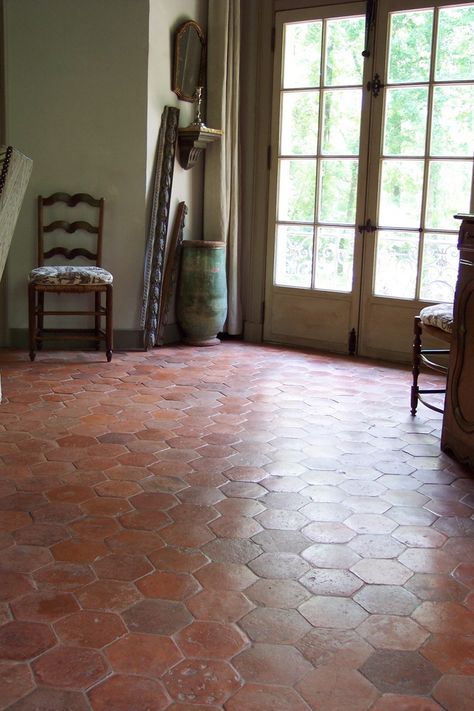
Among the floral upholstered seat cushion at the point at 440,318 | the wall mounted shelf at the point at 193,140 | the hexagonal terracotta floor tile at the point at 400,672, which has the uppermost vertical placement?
the wall mounted shelf at the point at 193,140

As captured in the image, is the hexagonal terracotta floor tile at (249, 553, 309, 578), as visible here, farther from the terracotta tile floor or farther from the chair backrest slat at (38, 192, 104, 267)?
the chair backrest slat at (38, 192, 104, 267)

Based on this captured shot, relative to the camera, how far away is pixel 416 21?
492 centimetres

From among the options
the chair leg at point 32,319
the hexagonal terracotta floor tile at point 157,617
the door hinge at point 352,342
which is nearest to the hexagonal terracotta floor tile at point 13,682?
the hexagonal terracotta floor tile at point 157,617

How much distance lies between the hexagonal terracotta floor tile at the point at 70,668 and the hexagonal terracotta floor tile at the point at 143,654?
Answer: 0.04m

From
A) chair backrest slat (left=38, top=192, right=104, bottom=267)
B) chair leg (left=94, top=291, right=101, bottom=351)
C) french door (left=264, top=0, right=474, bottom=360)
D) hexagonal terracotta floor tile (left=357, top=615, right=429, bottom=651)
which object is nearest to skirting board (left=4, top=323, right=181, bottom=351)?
chair leg (left=94, top=291, right=101, bottom=351)

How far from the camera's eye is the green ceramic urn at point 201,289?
17.9 ft

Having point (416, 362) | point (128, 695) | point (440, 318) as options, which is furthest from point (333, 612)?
point (416, 362)

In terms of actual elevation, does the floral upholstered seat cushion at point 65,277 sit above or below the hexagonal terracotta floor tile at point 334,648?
above

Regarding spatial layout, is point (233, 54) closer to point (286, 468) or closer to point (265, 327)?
point (265, 327)

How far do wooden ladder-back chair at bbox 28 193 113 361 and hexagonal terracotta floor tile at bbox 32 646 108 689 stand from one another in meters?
3.21

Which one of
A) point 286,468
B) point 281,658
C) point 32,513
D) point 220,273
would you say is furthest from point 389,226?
point 281,658

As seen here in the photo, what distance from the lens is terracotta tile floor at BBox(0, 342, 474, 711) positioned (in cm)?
172

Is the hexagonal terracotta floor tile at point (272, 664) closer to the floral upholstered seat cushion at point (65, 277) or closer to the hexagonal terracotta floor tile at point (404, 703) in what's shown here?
the hexagonal terracotta floor tile at point (404, 703)

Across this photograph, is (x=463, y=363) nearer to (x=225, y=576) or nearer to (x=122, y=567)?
(x=225, y=576)
